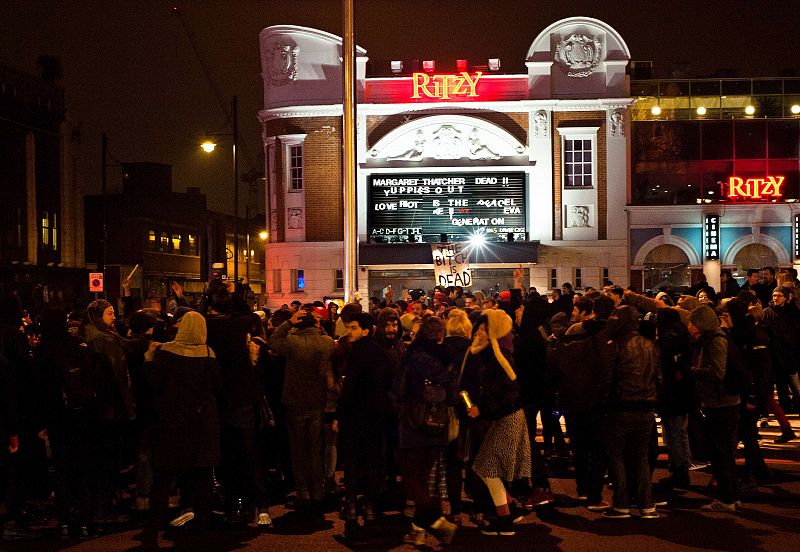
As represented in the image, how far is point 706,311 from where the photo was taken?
9164 millimetres

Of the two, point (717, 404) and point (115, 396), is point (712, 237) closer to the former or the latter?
point (717, 404)

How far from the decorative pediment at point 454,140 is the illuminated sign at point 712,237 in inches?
287

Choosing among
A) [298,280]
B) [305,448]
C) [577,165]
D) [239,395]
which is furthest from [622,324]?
[298,280]

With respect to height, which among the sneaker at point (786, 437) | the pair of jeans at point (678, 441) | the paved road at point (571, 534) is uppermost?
the pair of jeans at point (678, 441)

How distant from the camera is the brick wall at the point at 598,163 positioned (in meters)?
33.4

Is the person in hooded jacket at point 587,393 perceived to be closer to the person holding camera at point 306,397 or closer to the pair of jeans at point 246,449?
the person holding camera at point 306,397

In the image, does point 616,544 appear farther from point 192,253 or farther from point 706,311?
point 192,253

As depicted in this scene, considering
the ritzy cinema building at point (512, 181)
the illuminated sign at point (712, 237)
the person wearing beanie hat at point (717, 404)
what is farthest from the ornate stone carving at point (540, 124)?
the person wearing beanie hat at point (717, 404)

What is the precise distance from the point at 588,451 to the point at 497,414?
1657 millimetres

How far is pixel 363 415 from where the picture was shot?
29.3 feet

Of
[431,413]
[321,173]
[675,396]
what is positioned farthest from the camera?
[321,173]

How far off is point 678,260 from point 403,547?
27.7 meters

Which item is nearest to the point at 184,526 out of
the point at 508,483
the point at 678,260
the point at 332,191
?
the point at 508,483

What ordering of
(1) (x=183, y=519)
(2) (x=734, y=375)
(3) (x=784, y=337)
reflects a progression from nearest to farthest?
(1) (x=183, y=519) < (2) (x=734, y=375) < (3) (x=784, y=337)
